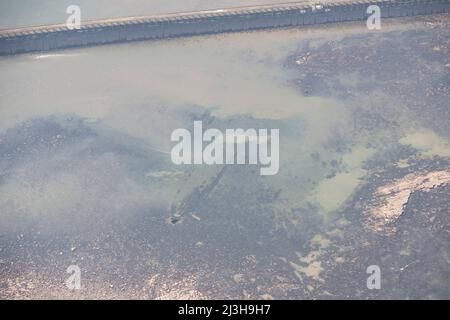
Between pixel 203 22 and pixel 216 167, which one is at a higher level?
pixel 203 22

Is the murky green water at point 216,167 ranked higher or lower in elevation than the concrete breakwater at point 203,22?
lower

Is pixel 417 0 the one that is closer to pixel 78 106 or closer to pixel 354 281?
pixel 354 281

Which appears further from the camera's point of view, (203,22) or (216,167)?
(203,22)

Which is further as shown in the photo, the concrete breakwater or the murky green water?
the concrete breakwater

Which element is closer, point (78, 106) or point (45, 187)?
point (45, 187)

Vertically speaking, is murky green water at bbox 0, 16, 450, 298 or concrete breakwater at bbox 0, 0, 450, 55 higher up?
concrete breakwater at bbox 0, 0, 450, 55

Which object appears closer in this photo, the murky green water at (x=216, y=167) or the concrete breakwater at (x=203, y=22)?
the murky green water at (x=216, y=167)
